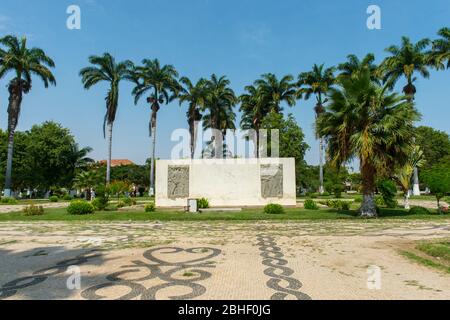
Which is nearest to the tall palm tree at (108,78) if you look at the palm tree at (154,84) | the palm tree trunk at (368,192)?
the palm tree at (154,84)

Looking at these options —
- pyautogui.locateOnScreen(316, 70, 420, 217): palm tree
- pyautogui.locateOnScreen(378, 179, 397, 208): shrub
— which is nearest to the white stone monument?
pyautogui.locateOnScreen(378, 179, 397, 208): shrub

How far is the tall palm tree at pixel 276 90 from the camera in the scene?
47719 millimetres

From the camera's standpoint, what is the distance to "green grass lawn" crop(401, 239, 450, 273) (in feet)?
22.9

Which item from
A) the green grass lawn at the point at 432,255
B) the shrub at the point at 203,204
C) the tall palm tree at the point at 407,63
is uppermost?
the tall palm tree at the point at 407,63

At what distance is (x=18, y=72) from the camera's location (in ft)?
120

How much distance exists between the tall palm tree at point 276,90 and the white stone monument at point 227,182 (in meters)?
24.3

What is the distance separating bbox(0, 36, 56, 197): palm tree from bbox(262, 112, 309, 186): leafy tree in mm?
29269

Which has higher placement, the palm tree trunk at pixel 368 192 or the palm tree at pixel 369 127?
the palm tree at pixel 369 127

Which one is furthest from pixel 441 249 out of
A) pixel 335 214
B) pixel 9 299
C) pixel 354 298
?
pixel 335 214

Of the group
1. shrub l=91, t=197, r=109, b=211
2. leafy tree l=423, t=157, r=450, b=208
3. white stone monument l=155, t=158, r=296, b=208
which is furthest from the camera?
white stone monument l=155, t=158, r=296, b=208

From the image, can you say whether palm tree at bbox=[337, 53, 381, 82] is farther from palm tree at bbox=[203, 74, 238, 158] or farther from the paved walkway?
the paved walkway

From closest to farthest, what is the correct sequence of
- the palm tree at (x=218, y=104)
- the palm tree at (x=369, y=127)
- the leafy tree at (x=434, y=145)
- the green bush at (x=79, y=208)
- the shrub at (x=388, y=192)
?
the palm tree at (x=369, y=127) < the green bush at (x=79, y=208) < the shrub at (x=388, y=192) < the palm tree at (x=218, y=104) < the leafy tree at (x=434, y=145)

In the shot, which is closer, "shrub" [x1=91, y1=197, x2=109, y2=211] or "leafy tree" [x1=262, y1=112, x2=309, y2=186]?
"shrub" [x1=91, y1=197, x2=109, y2=211]

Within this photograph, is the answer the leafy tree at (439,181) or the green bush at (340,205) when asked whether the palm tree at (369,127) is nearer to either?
the green bush at (340,205)
